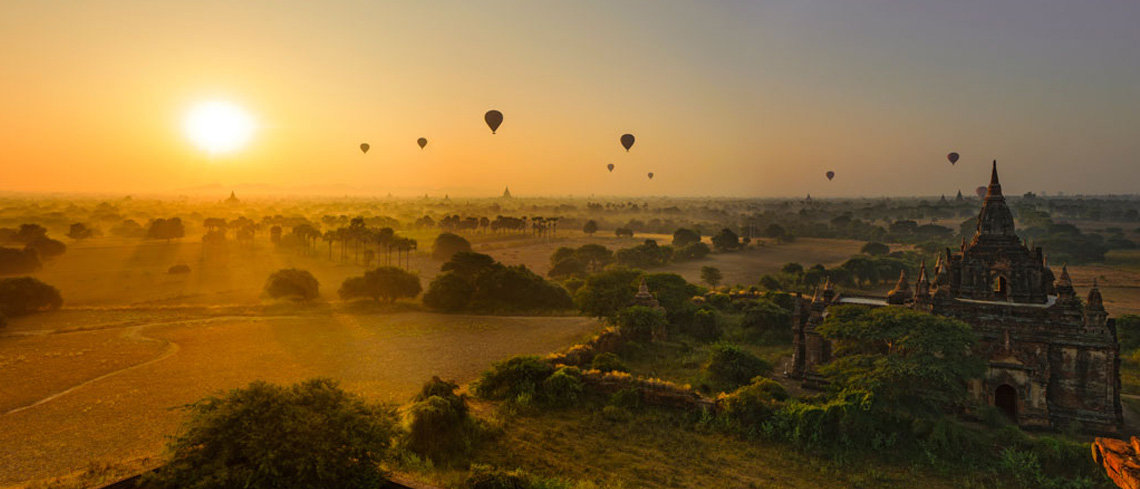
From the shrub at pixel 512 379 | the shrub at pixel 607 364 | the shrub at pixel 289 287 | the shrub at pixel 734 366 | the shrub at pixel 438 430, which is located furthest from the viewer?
the shrub at pixel 289 287

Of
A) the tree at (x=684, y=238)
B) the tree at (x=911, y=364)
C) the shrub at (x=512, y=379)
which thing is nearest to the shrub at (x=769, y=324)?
the tree at (x=911, y=364)

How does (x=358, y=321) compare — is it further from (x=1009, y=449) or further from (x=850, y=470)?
(x=1009, y=449)

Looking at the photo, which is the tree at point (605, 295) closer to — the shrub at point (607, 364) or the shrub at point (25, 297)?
the shrub at point (607, 364)

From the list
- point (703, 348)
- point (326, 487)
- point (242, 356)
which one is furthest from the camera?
point (703, 348)

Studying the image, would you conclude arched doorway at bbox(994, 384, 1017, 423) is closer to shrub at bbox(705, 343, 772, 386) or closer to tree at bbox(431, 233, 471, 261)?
shrub at bbox(705, 343, 772, 386)

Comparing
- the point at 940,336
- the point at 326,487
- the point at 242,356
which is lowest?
the point at 242,356

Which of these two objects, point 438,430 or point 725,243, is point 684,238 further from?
point 438,430

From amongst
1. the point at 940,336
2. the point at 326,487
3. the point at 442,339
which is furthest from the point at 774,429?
the point at 442,339
